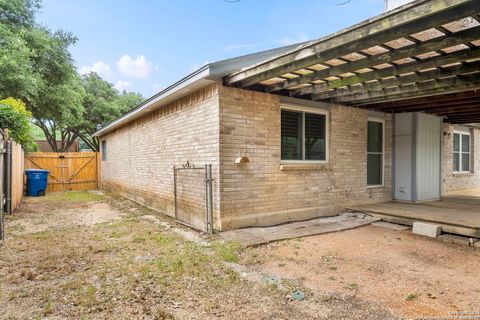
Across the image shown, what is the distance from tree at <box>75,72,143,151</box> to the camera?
2069 cm

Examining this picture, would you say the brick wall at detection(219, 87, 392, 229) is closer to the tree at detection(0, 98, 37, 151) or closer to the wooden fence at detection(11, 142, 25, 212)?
the wooden fence at detection(11, 142, 25, 212)

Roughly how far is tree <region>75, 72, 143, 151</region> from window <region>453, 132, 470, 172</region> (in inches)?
797

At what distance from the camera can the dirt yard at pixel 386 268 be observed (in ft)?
9.25

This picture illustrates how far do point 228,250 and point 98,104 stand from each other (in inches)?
784

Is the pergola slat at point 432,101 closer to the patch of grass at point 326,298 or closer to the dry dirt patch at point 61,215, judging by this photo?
the patch of grass at point 326,298

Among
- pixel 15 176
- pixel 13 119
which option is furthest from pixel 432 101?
pixel 15 176

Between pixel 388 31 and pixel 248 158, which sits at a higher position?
pixel 388 31

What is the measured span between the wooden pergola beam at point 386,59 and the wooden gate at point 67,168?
12.5 meters

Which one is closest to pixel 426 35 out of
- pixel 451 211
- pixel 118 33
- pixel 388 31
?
pixel 388 31

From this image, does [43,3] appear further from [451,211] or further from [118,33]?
[451,211]

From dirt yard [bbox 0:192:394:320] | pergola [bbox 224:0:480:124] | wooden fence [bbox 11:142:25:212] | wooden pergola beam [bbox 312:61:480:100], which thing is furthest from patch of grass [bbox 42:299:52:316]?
wooden fence [bbox 11:142:25:212]

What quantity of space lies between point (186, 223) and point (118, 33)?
1275 cm

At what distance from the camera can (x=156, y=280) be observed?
327 cm

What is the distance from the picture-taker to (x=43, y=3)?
12844mm
